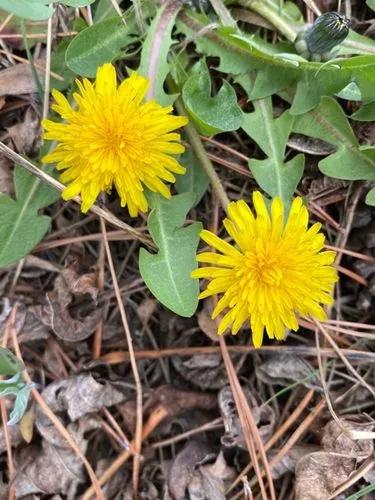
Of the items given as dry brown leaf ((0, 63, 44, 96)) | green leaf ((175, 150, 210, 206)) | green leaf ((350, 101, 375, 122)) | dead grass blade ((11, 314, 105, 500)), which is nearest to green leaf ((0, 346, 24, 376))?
dead grass blade ((11, 314, 105, 500))

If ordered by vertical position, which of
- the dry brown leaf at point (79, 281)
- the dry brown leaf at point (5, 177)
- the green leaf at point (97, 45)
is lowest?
the dry brown leaf at point (79, 281)

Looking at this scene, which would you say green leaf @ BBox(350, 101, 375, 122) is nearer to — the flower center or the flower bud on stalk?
the flower bud on stalk

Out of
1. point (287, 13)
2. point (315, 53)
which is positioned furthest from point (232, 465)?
point (287, 13)

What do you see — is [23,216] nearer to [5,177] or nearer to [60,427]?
[5,177]

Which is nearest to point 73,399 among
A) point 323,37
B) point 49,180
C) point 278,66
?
point 49,180

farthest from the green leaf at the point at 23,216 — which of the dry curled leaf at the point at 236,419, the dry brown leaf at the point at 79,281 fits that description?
the dry curled leaf at the point at 236,419

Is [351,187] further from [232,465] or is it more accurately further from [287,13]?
[232,465]

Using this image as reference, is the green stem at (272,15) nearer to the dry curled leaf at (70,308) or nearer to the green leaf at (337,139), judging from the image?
the green leaf at (337,139)
